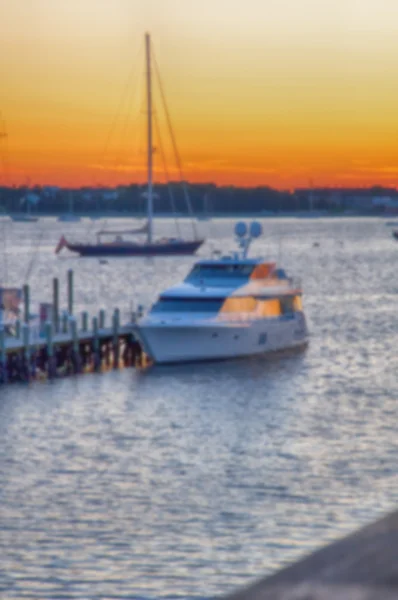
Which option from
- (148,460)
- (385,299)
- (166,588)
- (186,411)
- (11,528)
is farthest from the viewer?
(385,299)

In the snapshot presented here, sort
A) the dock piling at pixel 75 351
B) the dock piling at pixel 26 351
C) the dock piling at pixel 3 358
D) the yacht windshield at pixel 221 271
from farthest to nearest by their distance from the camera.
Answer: the yacht windshield at pixel 221 271 < the dock piling at pixel 75 351 < the dock piling at pixel 26 351 < the dock piling at pixel 3 358

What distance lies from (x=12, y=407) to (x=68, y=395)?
2.67 metres

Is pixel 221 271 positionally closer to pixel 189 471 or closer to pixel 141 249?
pixel 189 471

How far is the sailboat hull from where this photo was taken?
410 ft

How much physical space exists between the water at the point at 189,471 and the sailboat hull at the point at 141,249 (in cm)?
7682

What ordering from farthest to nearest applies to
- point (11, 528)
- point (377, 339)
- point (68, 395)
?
point (377, 339) → point (68, 395) → point (11, 528)

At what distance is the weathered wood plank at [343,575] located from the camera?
97 cm

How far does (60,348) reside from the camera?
3903cm

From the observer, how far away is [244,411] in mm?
32688

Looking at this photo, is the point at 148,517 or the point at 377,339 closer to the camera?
the point at 148,517

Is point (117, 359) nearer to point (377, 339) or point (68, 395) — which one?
point (68, 395)

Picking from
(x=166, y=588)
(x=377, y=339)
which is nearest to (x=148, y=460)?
(x=166, y=588)

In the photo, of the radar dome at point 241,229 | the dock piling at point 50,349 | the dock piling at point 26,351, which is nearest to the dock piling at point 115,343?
the dock piling at point 50,349

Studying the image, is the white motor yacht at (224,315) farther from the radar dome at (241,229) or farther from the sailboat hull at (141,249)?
the sailboat hull at (141,249)
